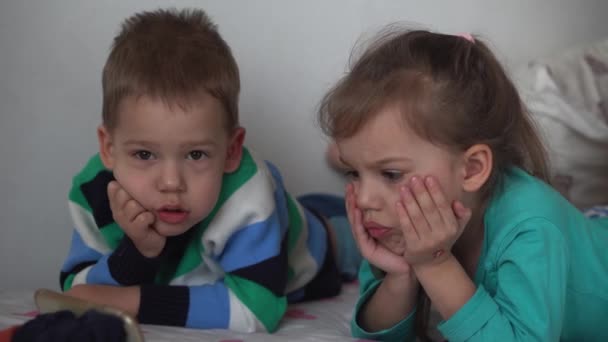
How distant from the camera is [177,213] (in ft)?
3.88

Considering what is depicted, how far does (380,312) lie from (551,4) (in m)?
1.14

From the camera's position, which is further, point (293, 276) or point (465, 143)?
point (293, 276)

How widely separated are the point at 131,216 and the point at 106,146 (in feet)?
0.42

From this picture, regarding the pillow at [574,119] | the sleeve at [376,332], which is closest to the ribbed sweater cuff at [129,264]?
the sleeve at [376,332]

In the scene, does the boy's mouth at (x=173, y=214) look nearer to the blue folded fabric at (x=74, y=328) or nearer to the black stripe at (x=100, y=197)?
the black stripe at (x=100, y=197)

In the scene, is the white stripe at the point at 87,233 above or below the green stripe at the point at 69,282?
above

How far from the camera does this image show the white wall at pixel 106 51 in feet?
5.08

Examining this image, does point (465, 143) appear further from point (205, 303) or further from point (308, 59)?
point (308, 59)

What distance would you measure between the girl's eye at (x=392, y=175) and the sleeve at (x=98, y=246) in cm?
44

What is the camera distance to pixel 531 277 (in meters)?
0.98

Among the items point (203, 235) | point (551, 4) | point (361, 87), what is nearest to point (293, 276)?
point (203, 235)

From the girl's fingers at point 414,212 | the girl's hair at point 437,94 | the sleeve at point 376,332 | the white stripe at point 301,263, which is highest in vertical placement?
the girl's hair at point 437,94

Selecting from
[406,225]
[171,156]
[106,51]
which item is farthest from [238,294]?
[106,51]

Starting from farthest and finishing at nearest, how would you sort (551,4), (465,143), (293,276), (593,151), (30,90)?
(551,4) → (593,151) → (30,90) → (293,276) → (465,143)
